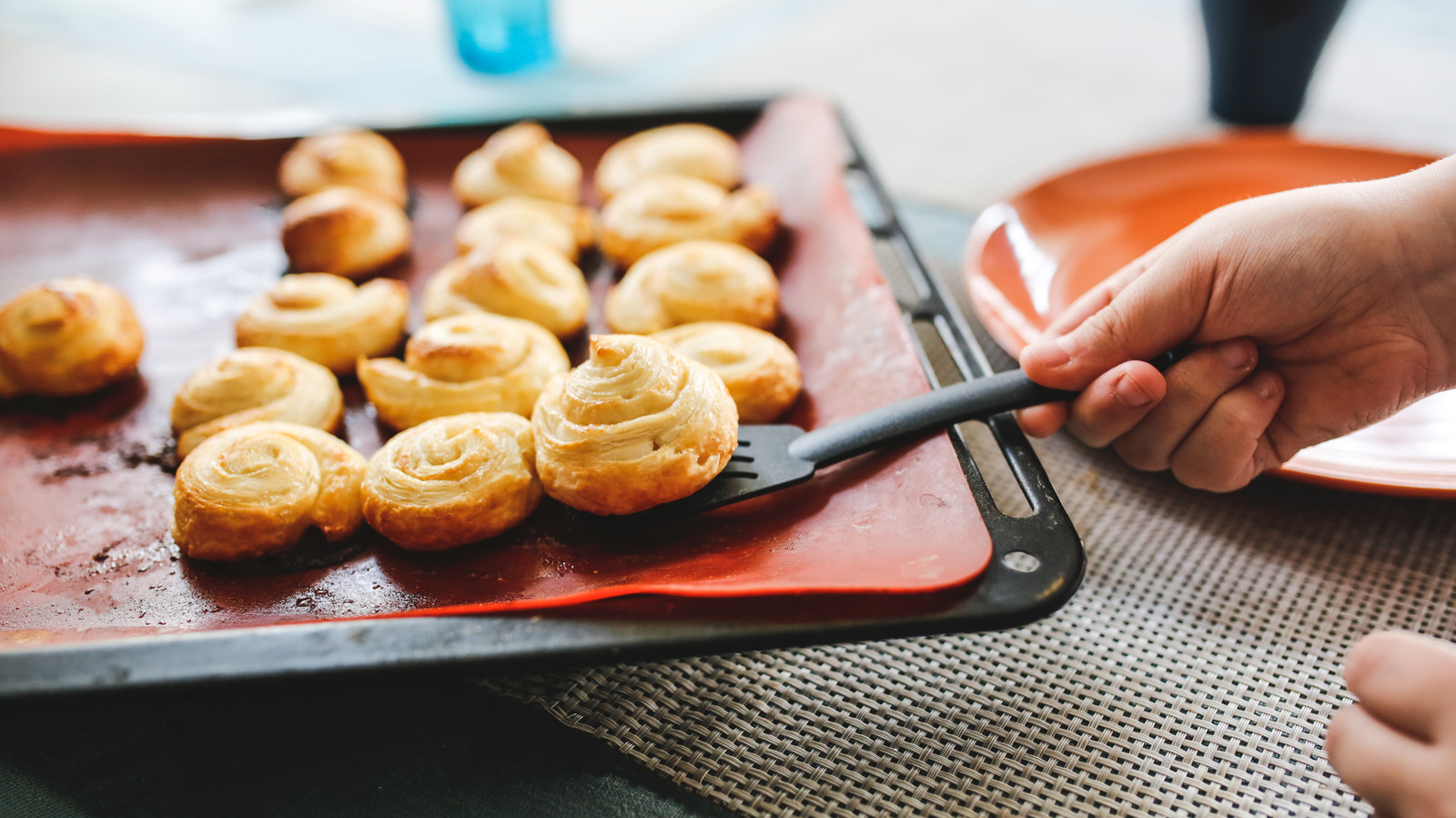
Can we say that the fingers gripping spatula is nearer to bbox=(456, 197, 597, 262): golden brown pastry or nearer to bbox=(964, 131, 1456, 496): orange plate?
bbox=(964, 131, 1456, 496): orange plate

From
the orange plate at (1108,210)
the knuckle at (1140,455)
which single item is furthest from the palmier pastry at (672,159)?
the knuckle at (1140,455)

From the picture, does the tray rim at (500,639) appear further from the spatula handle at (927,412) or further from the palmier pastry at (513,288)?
the palmier pastry at (513,288)

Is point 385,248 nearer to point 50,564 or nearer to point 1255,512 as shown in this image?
point 50,564

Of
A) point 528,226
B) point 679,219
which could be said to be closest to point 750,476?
point 679,219

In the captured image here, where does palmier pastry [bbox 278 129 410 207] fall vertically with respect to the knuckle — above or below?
above

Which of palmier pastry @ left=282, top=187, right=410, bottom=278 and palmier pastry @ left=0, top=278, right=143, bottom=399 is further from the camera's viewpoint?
palmier pastry @ left=282, top=187, right=410, bottom=278

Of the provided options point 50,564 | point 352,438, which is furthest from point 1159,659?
point 50,564

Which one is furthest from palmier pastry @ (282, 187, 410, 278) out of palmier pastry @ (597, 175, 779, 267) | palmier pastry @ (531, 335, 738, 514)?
palmier pastry @ (531, 335, 738, 514)

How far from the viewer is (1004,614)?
106cm

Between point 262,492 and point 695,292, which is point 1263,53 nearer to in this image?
point 695,292

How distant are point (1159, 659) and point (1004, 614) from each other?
405 mm

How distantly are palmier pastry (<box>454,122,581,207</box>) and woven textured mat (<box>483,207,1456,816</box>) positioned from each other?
55.2 inches

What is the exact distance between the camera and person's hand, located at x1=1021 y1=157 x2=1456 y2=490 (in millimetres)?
1320

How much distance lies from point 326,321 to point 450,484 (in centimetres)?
66
